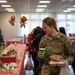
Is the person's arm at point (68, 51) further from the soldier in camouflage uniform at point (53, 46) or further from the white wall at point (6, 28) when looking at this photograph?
the white wall at point (6, 28)

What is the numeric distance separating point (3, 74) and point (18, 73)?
0.16 meters

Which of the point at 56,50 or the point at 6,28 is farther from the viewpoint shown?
the point at 6,28

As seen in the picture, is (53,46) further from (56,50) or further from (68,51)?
(68,51)

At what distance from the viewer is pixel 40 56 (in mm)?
2049

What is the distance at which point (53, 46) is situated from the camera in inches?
84.5

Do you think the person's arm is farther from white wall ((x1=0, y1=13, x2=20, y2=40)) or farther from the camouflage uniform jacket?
white wall ((x1=0, y1=13, x2=20, y2=40))

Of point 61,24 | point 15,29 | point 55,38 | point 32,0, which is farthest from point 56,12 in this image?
point 55,38

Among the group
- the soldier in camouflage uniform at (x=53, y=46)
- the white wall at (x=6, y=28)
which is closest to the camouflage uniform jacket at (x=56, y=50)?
the soldier in camouflage uniform at (x=53, y=46)

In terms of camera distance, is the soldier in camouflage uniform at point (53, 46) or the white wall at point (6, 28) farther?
the white wall at point (6, 28)

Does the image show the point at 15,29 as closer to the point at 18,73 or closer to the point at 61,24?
the point at 61,24

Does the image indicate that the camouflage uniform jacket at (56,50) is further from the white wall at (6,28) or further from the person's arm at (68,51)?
the white wall at (6,28)

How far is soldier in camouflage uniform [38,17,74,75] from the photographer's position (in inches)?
83.5

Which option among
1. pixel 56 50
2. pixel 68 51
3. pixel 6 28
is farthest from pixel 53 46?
pixel 6 28

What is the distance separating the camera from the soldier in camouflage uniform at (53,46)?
→ 2122mm
